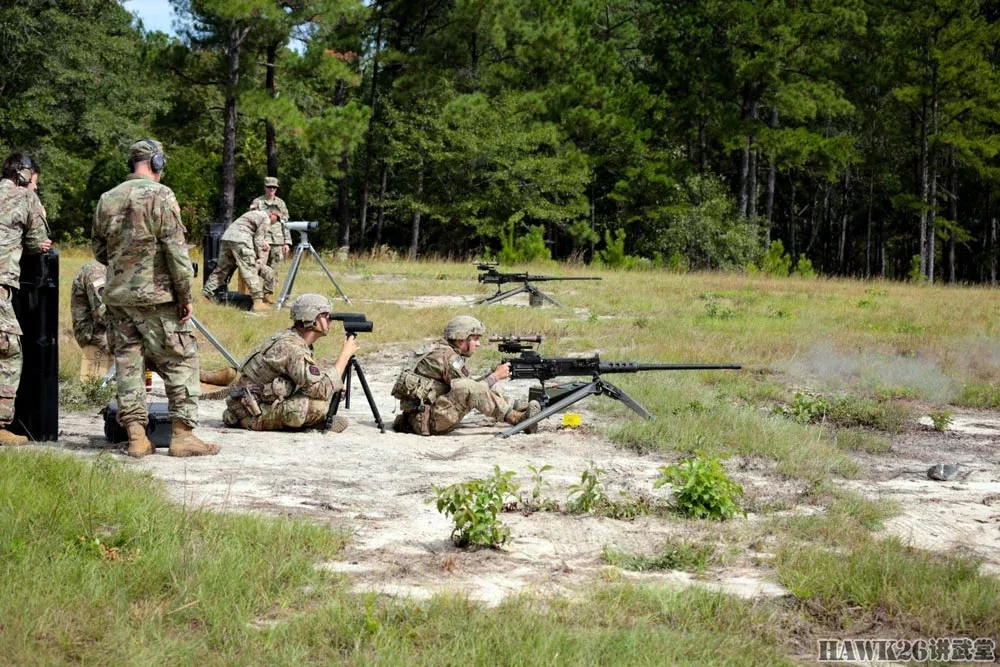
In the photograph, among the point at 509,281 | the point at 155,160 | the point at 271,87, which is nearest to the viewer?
the point at 155,160

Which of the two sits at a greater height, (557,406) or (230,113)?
(230,113)

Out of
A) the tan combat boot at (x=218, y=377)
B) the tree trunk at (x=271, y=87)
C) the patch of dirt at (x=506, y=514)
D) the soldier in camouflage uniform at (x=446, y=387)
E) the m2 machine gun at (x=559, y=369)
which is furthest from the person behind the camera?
the tree trunk at (x=271, y=87)

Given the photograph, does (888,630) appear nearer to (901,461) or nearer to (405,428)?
(901,461)

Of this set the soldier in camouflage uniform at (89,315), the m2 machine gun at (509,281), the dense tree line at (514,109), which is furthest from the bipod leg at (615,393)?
the dense tree line at (514,109)

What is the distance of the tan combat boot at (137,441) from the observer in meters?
7.72

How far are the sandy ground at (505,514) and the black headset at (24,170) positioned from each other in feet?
6.28

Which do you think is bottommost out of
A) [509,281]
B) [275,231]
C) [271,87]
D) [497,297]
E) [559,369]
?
[559,369]

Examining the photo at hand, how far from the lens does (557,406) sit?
30.1ft

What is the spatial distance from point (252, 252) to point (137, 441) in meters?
9.23

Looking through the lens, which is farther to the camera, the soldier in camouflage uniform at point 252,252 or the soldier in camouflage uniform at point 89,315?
the soldier in camouflage uniform at point 252,252

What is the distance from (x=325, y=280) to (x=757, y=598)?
17.1 m

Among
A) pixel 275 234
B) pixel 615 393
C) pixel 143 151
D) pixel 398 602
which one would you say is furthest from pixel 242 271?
pixel 398 602

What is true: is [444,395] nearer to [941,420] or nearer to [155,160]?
[155,160]

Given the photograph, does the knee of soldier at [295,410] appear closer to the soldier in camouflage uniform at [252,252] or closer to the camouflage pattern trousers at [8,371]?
the camouflage pattern trousers at [8,371]
